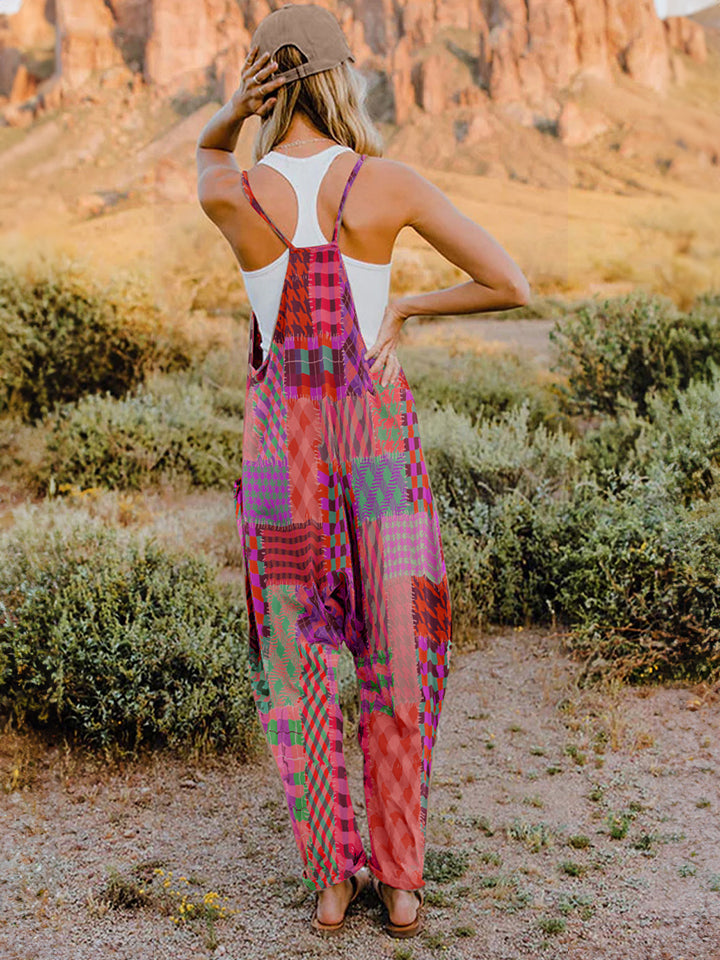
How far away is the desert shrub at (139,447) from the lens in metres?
6.70

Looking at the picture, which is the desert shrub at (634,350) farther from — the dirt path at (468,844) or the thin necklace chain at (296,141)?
the thin necklace chain at (296,141)

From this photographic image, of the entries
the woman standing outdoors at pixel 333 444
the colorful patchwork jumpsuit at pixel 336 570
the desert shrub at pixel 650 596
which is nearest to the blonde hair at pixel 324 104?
the woman standing outdoors at pixel 333 444

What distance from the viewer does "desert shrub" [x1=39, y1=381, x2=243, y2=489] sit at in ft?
22.0

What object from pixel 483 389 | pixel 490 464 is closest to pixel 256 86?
pixel 490 464

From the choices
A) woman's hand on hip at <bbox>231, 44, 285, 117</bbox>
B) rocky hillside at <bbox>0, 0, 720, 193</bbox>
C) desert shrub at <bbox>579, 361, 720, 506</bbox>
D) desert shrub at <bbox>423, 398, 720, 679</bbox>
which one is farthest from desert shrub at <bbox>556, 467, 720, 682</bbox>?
rocky hillside at <bbox>0, 0, 720, 193</bbox>

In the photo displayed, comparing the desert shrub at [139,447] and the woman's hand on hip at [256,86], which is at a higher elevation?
the woman's hand on hip at [256,86]

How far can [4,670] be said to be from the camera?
345cm

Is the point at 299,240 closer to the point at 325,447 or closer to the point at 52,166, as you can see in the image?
the point at 325,447

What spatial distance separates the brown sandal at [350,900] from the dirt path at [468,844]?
3 cm

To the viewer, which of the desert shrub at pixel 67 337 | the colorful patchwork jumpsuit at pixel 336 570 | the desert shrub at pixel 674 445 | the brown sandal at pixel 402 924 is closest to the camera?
the colorful patchwork jumpsuit at pixel 336 570

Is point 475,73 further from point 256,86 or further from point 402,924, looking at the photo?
point 402,924

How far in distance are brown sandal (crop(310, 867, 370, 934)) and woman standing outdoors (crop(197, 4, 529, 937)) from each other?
13 mm

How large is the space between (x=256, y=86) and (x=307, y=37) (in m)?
0.15

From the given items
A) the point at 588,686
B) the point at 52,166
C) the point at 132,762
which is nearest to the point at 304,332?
the point at 132,762
